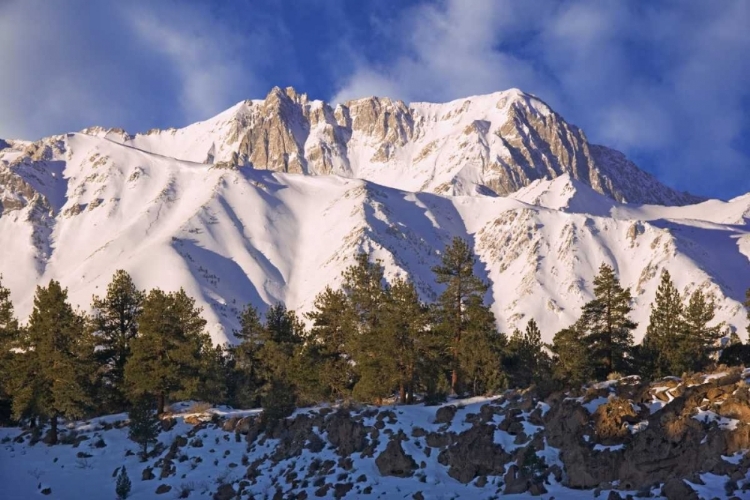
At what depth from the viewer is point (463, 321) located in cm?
4219

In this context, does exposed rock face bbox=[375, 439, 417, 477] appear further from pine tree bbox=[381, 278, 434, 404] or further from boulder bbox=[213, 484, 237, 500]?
pine tree bbox=[381, 278, 434, 404]

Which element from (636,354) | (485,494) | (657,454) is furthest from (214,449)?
(636,354)

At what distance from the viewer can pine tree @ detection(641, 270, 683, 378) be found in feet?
139

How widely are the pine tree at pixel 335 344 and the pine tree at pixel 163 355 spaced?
24.9ft

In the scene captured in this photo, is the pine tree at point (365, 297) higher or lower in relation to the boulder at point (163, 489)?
higher

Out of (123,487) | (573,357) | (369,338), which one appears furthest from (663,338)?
(123,487)

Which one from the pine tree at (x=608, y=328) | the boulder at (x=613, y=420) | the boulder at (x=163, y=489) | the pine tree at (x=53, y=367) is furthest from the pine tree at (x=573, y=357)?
the pine tree at (x=53, y=367)

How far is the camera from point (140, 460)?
109 feet

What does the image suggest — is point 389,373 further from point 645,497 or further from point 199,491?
point 645,497

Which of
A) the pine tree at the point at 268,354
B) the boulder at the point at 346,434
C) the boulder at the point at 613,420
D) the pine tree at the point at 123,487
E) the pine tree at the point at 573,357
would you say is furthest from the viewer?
the pine tree at the point at 268,354

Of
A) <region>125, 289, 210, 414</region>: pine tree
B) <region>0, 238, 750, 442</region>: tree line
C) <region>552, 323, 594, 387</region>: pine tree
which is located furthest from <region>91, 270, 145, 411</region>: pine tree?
<region>552, 323, 594, 387</region>: pine tree

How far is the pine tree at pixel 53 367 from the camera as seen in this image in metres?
37.8

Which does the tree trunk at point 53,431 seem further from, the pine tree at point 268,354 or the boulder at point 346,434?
the boulder at point 346,434

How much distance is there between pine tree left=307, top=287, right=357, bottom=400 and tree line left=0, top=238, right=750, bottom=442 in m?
0.09
